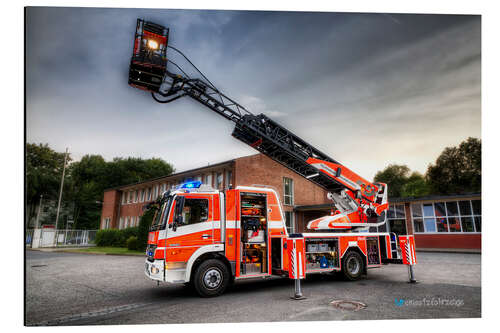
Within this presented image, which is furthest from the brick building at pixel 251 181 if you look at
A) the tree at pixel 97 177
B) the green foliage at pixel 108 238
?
the tree at pixel 97 177

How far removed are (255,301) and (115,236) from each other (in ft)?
79.6

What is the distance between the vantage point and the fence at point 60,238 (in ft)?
86.9

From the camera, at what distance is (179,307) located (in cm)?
586

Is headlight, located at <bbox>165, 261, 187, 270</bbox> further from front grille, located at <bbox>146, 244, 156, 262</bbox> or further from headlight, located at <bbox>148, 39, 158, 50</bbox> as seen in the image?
headlight, located at <bbox>148, 39, 158, 50</bbox>

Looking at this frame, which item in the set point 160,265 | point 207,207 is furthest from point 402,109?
point 160,265

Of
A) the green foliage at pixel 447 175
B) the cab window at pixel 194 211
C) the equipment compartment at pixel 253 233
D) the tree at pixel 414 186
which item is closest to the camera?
the cab window at pixel 194 211

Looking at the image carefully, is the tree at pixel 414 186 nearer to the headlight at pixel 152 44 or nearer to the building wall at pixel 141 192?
the building wall at pixel 141 192

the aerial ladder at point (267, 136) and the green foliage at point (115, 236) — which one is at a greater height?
the aerial ladder at point (267, 136)

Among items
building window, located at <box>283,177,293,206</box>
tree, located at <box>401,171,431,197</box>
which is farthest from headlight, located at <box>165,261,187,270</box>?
tree, located at <box>401,171,431,197</box>

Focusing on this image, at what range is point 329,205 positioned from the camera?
22.2 metres

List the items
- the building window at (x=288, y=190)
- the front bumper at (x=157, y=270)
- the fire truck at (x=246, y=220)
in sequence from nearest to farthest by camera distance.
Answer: the front bumper at (x=157, y=270) < the fire truck at (x=246, y=220) < the building window at (x=288, y=190)

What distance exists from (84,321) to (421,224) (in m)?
20.2


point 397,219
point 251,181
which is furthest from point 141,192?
point 397,219

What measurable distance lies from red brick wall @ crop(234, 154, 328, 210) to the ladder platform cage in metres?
14.4
